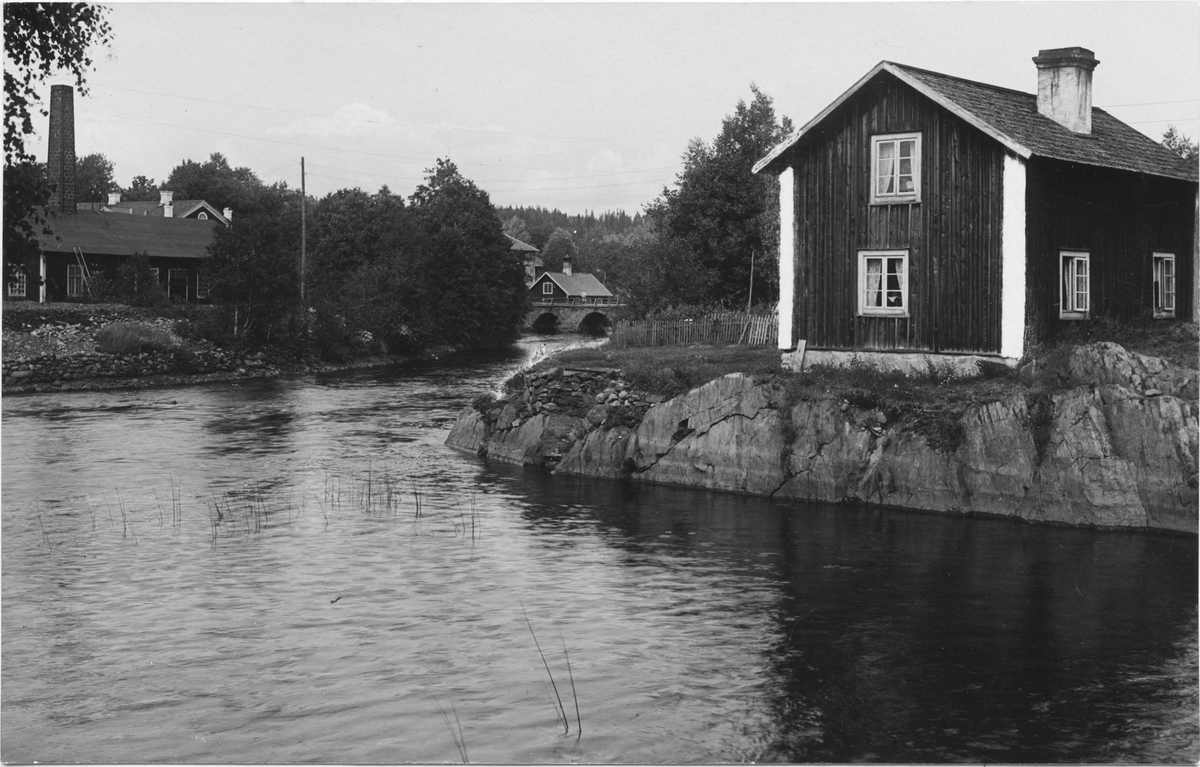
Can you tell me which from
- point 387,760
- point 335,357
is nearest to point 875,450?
point 387,760

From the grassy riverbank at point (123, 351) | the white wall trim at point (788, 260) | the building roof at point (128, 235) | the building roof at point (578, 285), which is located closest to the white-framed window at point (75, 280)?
the building roof at point (128, 235)

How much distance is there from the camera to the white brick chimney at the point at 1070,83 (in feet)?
102

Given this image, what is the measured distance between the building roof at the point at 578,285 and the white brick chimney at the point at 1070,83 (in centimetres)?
10103

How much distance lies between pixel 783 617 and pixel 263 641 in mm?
7093

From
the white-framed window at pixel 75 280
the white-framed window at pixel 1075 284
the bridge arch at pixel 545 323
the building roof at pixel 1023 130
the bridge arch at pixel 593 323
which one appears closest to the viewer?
the building roof at pixel 1023 130

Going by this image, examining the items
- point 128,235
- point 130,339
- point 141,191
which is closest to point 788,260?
point 130,339

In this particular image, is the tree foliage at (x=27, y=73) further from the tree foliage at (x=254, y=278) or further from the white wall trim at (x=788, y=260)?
the tree foliage at (x=254, y=278)

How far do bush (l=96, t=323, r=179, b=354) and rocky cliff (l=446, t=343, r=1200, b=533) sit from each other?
2921cm

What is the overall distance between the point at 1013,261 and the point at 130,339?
3972cm

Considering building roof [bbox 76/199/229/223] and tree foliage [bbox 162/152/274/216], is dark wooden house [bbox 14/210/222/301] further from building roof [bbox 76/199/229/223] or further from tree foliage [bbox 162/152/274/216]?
tree foliage [bbox 162/152/274/216]

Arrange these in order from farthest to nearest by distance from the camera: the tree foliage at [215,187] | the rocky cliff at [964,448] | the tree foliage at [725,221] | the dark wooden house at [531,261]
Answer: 1. the dark wooden house at [531,261]
2. the tree foliage at [215,187]
3. the tree foliage at [725,221]
4. the rocky cliff at [964,448]

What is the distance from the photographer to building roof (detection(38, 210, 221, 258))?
6662 cm

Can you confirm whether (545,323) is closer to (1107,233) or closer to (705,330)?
(705,330)

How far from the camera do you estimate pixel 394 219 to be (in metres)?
93.3
